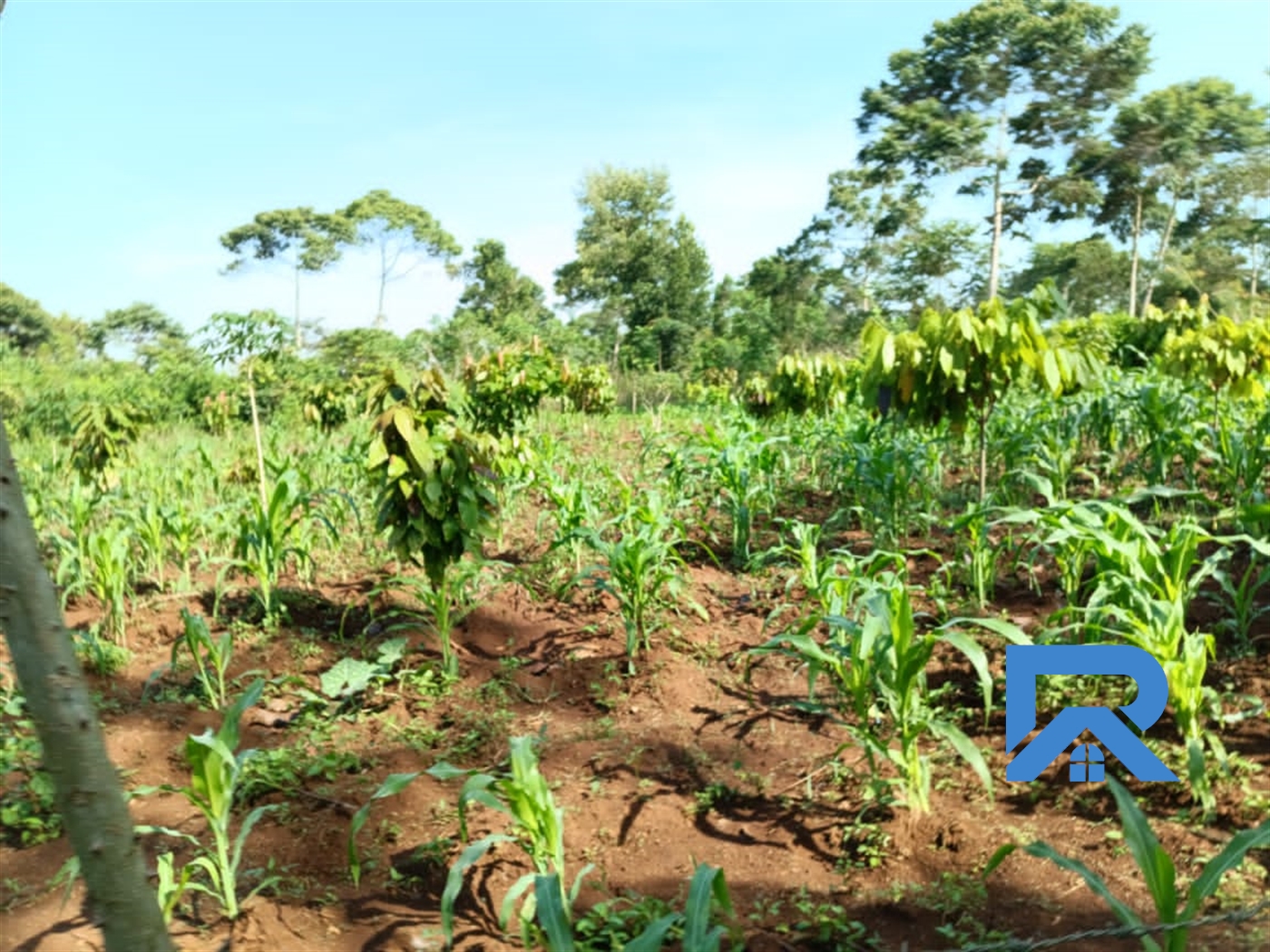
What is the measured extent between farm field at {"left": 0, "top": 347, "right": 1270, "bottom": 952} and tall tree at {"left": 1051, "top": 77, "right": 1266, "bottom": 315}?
22.4 m

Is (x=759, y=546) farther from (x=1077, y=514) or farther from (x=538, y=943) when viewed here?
(x=538, y=943)

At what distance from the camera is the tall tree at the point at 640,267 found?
32.8 meters

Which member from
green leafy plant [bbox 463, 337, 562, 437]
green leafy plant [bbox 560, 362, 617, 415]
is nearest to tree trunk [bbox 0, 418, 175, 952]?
green leafy plant [bbox 463, 337, 562, 437]

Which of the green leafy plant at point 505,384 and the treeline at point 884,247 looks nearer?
the green leafy plant at point 505,384

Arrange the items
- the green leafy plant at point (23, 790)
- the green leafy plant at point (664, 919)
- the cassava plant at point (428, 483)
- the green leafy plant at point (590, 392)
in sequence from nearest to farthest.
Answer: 1. the green leafy plant at point (664, 919)
2. the green leafy plant at point (23, 790)
3. the cassava plant at point (428, 483)
4. the green leafy plant at point (590, 392)

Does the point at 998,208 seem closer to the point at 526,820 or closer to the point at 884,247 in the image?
the point at 884,247

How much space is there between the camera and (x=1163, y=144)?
23500 millimetres

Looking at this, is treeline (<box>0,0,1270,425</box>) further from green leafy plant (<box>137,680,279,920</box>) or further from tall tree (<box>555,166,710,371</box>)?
green leafy plant (<box>137,680,279,920</box>)

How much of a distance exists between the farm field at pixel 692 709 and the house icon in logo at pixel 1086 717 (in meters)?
0.06

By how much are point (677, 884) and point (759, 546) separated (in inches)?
118

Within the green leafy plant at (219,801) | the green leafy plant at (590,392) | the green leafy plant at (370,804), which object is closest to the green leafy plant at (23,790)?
the green leafy plant at (219,801)

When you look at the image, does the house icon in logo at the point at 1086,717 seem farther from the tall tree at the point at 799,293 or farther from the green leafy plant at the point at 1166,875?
the tall tree at the point at 799,293

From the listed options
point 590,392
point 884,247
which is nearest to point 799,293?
point 884,247

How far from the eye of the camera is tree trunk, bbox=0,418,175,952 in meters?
1.00
